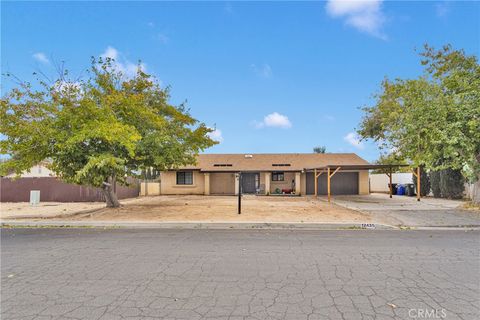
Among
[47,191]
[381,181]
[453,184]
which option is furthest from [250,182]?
[47,191]

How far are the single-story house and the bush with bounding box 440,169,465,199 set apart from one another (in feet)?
20.2

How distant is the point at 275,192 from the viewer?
27.4m

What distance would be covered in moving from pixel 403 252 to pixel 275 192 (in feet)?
68.6

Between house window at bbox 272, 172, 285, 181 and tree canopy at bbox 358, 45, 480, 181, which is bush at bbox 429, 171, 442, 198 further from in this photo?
house window at bbox 272, 172, 285, 181

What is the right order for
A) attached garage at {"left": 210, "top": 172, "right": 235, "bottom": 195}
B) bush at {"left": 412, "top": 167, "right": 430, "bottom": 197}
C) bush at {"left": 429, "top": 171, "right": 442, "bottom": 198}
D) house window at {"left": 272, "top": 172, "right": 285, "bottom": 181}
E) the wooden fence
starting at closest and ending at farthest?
the wooden fence → bush at {"left": 429, "top": 171, "right": 442, "bottom": 198} → bush at {"left": 412, "top": 167, "right": 430, "bottom": 197} → house window at {"left": 272, "top": 172, "right": 285, "bottom": 181} → attached garage at {"left": 210, "top": 172, "right": 235, "bottom": 195}

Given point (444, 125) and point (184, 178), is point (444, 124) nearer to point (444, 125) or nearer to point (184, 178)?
point (444, 125)

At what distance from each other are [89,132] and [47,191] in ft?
44.6

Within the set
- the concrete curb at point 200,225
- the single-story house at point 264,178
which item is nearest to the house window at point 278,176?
the single-story house at point 264,178

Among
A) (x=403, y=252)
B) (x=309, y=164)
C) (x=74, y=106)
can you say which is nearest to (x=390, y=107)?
(x=309, y=164)

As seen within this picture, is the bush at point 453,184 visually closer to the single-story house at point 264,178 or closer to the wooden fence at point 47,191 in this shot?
the single-story house at point 264,178

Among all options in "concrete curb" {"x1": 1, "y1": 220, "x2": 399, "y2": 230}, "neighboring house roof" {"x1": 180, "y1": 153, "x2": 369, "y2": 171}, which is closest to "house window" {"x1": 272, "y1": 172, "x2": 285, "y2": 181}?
"neighboring house roof" {"x1": 180, "y1": 153, "x2": 369, "y2": 171}

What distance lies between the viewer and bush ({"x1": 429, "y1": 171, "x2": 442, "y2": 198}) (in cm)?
2291

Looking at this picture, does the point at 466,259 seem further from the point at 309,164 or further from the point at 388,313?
the point at 309,164

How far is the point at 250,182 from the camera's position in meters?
28.1
